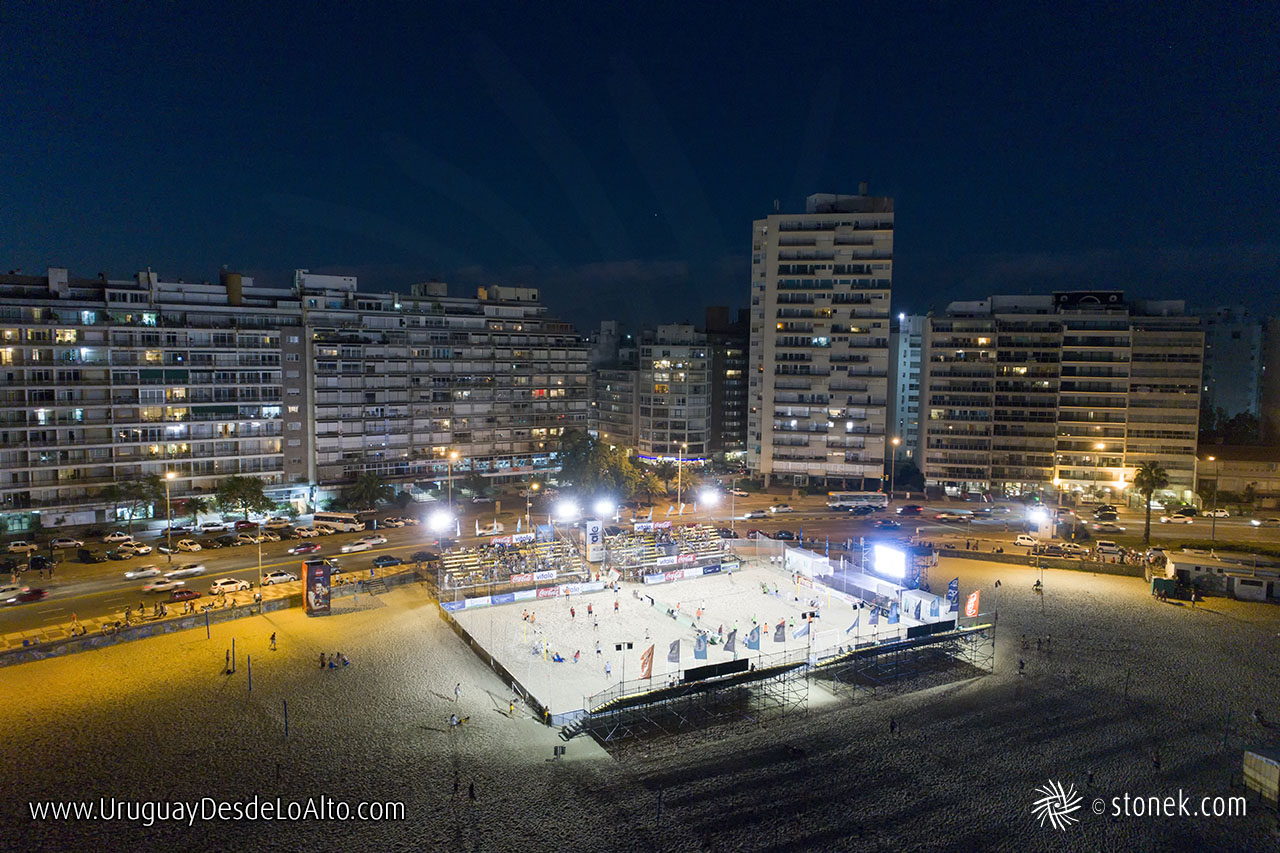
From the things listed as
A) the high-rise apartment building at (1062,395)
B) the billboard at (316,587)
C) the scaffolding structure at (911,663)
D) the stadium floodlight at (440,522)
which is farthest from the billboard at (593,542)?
the high-rise apartment building at (1062,395)

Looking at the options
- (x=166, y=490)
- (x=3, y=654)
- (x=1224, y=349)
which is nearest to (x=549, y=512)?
(x=166, y=490)

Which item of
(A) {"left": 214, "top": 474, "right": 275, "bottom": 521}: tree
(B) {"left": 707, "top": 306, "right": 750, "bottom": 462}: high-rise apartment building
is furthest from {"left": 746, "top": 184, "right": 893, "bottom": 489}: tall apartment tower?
(A) {"left": 214, "top": 474, "right": 275, "bottom": 521}: tree

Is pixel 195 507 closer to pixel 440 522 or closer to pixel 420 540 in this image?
pixel 420 540

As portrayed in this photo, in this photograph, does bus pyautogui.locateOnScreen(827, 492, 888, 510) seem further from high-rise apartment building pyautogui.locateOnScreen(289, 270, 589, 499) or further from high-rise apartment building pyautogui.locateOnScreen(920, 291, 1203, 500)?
high-rise apartment building pyautogui.locateOnScreen(289, 270, 589, 499)

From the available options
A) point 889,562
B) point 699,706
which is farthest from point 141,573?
point 889,562

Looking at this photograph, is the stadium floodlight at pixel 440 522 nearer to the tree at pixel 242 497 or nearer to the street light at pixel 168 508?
the tree at pixel 242 497

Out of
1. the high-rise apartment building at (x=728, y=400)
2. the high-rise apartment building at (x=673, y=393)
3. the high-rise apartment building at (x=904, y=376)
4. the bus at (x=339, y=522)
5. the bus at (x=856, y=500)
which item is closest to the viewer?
the bus at (x=339, y=522)
